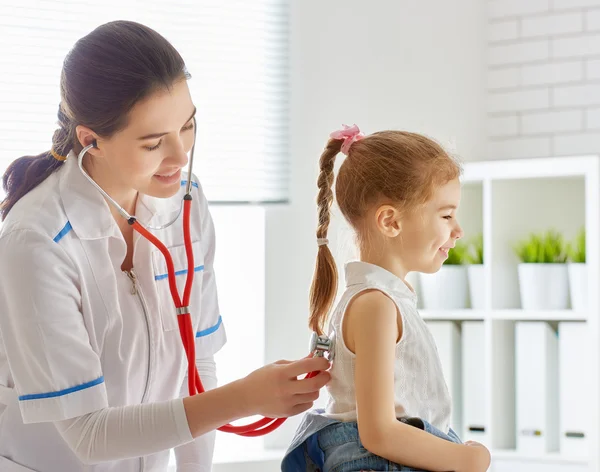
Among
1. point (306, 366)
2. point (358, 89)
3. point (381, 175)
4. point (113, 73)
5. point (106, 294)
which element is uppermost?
point (358, 89)

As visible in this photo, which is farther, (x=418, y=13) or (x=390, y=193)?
(x=418, y=13)

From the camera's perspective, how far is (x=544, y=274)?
3.00m

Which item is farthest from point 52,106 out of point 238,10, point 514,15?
point 514,15

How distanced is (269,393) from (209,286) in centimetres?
51

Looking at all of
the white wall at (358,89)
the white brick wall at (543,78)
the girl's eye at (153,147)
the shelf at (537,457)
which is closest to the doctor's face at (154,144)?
the girl's eye at (153,147)

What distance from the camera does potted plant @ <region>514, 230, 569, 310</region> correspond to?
9.84ft

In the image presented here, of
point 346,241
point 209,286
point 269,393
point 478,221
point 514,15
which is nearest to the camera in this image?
point 269,393

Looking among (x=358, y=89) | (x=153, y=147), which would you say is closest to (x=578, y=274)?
(x=358, y=89)

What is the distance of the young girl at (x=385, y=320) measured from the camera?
53.7 inches

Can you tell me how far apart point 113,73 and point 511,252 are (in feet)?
6.63

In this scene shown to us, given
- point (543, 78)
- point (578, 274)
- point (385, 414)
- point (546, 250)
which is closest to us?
point (385, 414)

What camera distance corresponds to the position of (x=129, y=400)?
161cm

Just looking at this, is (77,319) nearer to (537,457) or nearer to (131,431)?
(131,431)

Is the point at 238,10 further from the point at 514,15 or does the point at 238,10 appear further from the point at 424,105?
the point at 514,15
